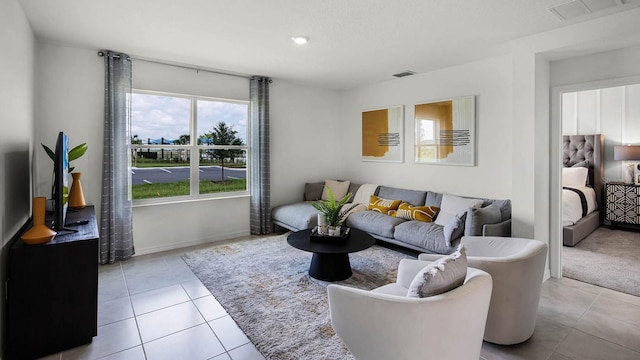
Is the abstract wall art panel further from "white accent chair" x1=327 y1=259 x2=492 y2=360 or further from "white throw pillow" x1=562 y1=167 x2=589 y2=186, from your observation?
"white accent chair" x1=327 y1=259 x2=492 y2=360

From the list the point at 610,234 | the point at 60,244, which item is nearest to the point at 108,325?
the point at 60,244

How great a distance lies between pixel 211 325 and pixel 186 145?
2836 millimetres

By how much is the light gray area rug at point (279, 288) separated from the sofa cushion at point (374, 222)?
0.29m

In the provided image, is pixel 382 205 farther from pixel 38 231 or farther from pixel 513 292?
pixel 38 231

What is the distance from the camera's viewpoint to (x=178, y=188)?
15.0 ft

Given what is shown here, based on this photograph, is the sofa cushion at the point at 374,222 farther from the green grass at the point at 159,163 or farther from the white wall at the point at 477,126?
the green grass at the point at 159,163

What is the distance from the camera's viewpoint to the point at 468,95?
13.7 feet

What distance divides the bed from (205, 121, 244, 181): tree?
15.9 feet

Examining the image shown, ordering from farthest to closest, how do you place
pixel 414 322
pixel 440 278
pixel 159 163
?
pixel 159 163, pixel 440 278, pixel 414 322

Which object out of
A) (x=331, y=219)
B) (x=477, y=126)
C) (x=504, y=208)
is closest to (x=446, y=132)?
(x=477, y=126)

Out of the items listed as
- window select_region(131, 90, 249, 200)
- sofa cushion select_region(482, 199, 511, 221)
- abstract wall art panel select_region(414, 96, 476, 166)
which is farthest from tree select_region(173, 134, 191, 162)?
sofa cushion select_region(482, 199, 511, 221)

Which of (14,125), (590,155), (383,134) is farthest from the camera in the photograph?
(590,155)

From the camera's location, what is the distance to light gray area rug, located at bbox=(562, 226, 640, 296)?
328 cm

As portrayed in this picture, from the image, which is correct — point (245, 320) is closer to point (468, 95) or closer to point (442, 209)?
point (442, 209)
